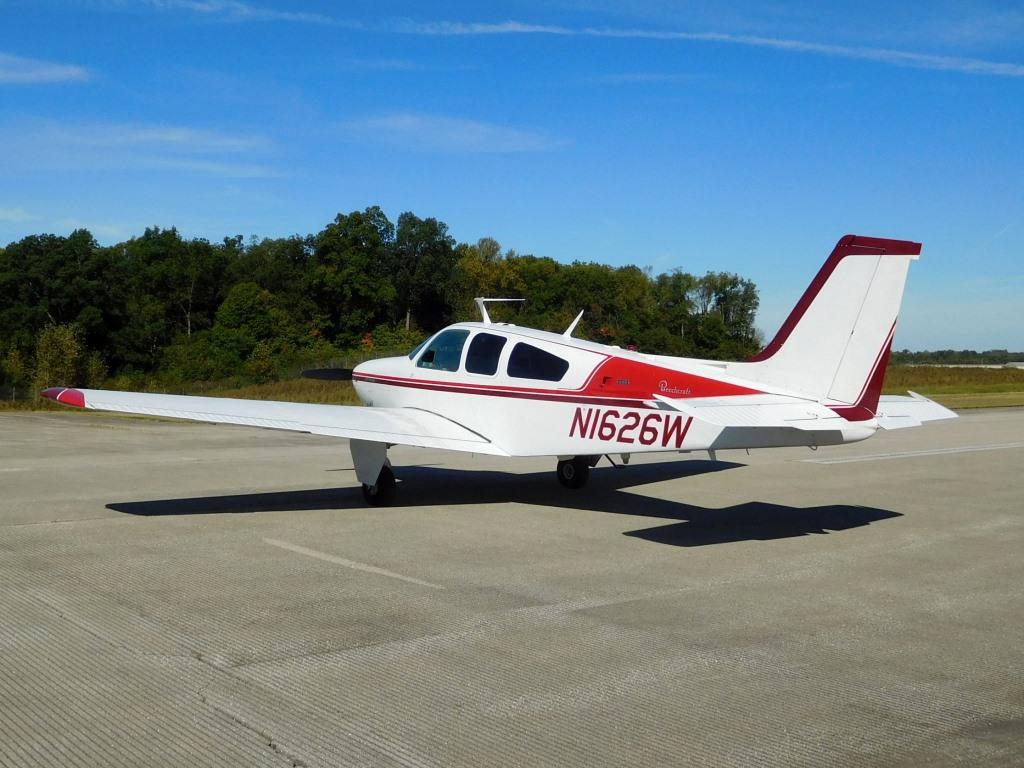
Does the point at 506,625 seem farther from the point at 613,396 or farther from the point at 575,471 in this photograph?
the point at 575,471

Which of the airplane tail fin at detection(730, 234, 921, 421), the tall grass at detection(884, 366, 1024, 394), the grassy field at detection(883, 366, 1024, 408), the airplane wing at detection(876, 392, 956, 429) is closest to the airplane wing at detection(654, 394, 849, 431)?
the airplane tail fin at detection(730, 234, 921, 421)

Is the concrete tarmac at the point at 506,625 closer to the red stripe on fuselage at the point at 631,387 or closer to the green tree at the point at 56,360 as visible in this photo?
the red stripe on fuselage at the point at 631,387

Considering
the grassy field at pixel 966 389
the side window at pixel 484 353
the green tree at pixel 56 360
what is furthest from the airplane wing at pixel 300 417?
the grassy field at pixel 966 389

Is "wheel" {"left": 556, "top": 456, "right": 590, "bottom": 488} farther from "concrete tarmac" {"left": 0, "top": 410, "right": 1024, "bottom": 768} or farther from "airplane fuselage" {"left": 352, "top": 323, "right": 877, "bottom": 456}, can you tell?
"airplane fuselage" {"left": 352, "top": 323, "right": 877, "bottom": 456}

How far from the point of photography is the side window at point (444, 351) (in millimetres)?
11859

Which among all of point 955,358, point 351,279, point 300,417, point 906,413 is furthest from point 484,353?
point 955,358

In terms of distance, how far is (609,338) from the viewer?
50281mm

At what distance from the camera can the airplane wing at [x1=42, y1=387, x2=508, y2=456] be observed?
10414mm

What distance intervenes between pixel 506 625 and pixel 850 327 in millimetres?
4906

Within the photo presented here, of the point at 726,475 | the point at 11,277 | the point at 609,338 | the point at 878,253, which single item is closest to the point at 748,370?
the point at 878,253

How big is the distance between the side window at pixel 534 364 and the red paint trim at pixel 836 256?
84.5 inches

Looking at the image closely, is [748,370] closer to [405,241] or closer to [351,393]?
[351,393]

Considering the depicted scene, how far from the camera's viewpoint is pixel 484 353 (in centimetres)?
1154

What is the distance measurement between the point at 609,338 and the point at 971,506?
3869 cm
